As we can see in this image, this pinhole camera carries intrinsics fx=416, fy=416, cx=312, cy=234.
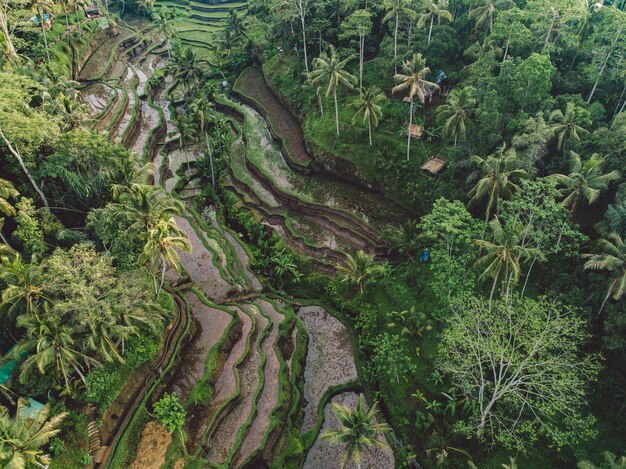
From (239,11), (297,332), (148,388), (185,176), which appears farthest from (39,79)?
(239,11)

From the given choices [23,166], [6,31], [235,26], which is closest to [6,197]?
[23,166]

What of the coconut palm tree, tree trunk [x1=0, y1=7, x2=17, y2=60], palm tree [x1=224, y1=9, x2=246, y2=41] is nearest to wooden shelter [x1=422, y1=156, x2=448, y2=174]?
palm tree [x1=224, y1=9, x2=246, y2=41]

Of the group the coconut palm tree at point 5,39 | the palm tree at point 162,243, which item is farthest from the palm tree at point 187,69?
the palm tree at point 162,243

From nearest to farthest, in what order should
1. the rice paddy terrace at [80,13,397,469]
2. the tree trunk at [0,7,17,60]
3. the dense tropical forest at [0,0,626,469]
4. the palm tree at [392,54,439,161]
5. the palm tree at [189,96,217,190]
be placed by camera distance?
the dense tropical forest at [0,0,626,469] < the rice paddy terrace at [80,13,397,469] < the palm tree at [392,54,439,161] < the tree trunk at [0,7,17,60] < the palm tree at [189,96,217,190]

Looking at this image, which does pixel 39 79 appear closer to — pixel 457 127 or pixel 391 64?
pixel 391 64

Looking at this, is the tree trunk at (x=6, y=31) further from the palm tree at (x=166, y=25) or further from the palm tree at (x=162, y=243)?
the palm tree at (x=162, y=243)

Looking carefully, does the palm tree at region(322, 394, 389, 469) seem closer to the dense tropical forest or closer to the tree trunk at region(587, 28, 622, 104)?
the dense tropical forest

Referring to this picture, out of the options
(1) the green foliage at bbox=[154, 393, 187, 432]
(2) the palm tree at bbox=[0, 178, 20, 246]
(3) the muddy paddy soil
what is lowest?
(3) the muddy paddy soil
